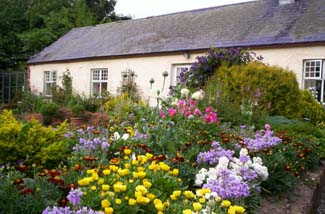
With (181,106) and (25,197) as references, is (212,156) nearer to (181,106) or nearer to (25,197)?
(25,197)

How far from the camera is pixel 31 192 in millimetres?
2570

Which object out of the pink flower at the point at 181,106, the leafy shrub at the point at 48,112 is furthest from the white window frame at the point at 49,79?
the pink flower at the point at 181,106

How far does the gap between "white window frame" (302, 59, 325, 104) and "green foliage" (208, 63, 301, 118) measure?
159 inches

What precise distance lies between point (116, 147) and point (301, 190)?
2.28 m

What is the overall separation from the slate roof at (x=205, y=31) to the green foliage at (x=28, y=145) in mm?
11284

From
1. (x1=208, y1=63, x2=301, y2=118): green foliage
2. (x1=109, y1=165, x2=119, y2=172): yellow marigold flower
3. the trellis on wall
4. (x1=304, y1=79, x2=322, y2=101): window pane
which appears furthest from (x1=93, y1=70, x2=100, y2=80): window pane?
(x1=109, y1=165, x2=119, y2=172): yellow marigold flower

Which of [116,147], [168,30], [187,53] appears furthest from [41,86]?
[116,147]

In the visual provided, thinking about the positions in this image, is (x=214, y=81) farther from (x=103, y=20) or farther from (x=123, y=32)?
(x=103, y=20)

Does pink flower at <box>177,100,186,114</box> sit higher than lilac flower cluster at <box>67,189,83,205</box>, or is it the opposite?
pink flower at <box>177,100,186,114</box>

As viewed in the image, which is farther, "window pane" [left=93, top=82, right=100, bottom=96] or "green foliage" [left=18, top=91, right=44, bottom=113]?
"window pane" [left=93, top=82, right=100, bottom=96]

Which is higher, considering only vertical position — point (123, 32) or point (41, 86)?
point (123, 32)

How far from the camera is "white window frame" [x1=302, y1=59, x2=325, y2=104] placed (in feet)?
42.9

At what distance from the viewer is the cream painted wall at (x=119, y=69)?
1733 centimetres

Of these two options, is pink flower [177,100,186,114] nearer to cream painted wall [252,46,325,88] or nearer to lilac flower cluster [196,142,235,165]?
lilac flower cluster [196,142,235,165]
